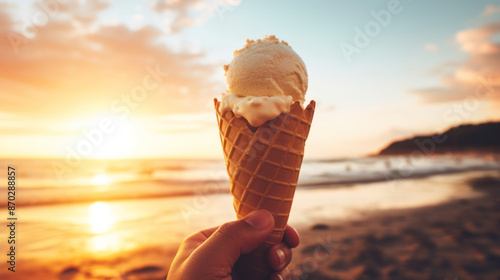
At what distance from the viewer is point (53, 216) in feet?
21.7

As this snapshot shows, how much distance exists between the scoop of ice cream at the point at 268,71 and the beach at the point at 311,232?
2744 mm

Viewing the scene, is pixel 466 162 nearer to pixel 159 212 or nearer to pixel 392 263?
pixel 392 263

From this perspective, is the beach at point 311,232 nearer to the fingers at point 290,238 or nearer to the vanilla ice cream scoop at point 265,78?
the fingers at point 290,238

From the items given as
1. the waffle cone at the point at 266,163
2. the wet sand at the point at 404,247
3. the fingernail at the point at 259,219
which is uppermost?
the waffle cone at the point at 266,163

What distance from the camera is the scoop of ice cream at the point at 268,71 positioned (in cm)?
235

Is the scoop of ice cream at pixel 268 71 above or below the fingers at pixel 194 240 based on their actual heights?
above

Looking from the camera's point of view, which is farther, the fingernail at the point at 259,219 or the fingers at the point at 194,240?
the fingers at the point at 194,240

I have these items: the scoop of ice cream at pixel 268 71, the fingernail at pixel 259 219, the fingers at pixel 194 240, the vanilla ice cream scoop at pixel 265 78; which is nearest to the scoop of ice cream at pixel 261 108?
the vanilla ice cream scoop at pixel 265 78

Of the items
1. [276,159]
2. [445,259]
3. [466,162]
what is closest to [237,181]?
[276,159]

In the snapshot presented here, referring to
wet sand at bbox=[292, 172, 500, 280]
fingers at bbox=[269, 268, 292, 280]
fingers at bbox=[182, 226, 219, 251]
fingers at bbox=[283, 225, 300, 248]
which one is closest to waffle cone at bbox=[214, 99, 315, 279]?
fingers at bbox=[269, 268, 292, 280]

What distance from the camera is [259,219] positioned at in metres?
2.26

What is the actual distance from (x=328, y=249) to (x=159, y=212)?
403 centimetres

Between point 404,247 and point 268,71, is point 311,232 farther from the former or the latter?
point 268,71

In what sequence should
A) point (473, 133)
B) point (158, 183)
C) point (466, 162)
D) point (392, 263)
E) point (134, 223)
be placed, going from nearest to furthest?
point (392, 263) < point (134, 223) < point (158, 183) < point (466, 162) < point (473, 133)
